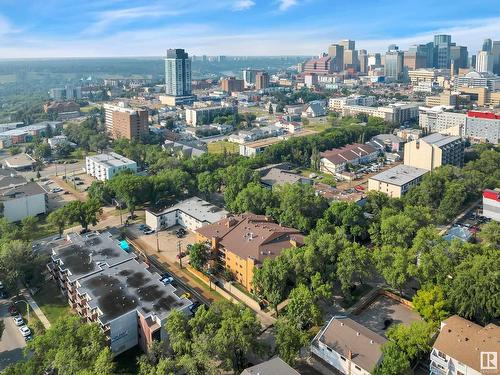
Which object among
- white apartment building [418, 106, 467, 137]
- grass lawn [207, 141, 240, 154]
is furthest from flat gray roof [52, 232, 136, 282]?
white apartment building [418, 106, 467, 137]

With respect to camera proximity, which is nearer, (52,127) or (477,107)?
(52,127)

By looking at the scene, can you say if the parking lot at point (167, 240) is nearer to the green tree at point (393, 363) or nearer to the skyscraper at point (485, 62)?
the green tree at point (393, 363)

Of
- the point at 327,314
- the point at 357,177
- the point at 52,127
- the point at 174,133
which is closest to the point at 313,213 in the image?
the point at 327,314

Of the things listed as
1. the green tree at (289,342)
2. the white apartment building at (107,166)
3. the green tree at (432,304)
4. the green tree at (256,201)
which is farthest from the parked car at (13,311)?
the white apartment building at (107,166)

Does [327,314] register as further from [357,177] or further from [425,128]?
[425,128]

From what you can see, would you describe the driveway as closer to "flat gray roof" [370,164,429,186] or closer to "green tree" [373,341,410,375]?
"green tree" [373,341,410,375]

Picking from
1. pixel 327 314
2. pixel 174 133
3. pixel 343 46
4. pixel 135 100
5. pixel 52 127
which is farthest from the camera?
pixel 343 46
